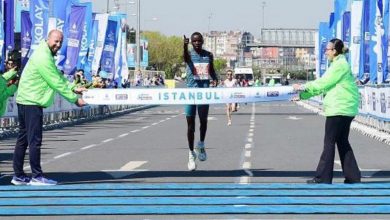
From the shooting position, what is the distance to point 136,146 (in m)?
21.2

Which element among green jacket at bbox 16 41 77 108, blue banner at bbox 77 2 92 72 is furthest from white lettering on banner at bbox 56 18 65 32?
green jacket at bbox 16 41 77 108

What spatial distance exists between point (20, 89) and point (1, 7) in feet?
47.2

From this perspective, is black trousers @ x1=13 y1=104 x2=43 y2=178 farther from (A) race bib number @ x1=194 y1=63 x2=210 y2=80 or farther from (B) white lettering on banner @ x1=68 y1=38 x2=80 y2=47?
(B) white lettering on banner @ x1=68 y1=38 x2=80 y2=47

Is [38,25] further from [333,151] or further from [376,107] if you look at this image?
[333,151]

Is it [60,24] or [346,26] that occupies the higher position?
[346,26]

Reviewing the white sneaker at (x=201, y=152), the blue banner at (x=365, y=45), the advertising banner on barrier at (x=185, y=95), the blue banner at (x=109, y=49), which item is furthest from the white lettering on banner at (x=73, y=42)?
the advertising banner on barrier at (x=185, y=95)

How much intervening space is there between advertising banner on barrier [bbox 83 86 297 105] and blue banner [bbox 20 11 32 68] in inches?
632

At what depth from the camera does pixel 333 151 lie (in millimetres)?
11781

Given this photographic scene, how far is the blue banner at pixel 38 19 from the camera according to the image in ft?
100

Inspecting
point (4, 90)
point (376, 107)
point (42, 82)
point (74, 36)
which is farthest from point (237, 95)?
point (74, 36)

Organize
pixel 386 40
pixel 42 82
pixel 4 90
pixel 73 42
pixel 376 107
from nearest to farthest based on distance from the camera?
1. pixel 42 82
2. pixel 4 90
3. pixel 376 107
4. pixel 386 40
5. pixel 73 42

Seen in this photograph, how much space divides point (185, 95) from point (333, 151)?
2336 millimetres

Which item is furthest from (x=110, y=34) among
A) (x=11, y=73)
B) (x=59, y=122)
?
(x=11, y=73)

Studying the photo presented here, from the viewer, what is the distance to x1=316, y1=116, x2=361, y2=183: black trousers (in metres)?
11.8
